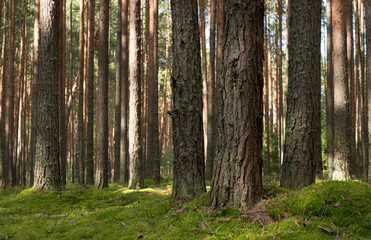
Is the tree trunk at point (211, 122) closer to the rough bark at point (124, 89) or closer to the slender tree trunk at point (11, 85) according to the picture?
the rough bark at point (124, 89)

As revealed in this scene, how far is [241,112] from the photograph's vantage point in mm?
3969

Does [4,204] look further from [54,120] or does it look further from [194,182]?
[194,182]

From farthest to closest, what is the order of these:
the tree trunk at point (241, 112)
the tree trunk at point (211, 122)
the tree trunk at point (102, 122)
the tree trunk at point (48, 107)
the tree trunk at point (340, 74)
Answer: the tree trunk at point (211, 122) < the tree trunk at point (102, 122) < the tree trunk at point (340, 74) < the tree trunk at point (48, 107) < the tree trunk at point (241, 112)

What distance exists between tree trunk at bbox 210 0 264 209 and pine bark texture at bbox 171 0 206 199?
1.51m

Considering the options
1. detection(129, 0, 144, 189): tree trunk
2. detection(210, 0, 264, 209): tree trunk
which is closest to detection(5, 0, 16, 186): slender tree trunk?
detection(129, 0, 144, 189): tree trunk

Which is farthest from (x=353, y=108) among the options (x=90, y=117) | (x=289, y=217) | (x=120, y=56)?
(x=289, y=217)

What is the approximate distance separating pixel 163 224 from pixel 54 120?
19.7 feet

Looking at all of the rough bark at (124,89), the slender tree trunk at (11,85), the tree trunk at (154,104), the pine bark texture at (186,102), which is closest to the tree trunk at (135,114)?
the tree trunk at (154,104)

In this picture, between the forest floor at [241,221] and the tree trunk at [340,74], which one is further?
the tree trunk at [340,74]

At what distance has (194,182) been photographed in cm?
556

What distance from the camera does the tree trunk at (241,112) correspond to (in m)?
3.93

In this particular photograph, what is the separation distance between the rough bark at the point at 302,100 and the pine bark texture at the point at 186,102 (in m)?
1.75

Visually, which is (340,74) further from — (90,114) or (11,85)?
(11,85)

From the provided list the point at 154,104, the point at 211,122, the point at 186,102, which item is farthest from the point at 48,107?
the point at 211,122
